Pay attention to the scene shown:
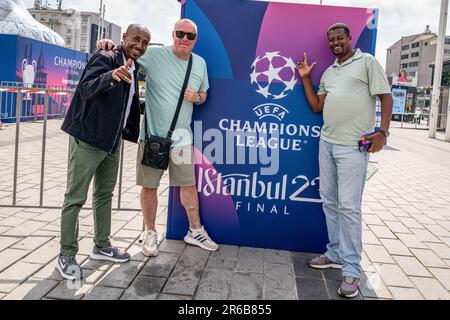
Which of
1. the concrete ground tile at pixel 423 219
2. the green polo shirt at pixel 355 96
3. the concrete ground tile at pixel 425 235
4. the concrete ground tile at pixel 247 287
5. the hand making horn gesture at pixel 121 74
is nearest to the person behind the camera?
the hand making horn gesture at pixel 121 74

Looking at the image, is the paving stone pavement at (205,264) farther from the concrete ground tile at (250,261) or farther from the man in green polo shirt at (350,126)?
the man in green polo shirt at (350,126)

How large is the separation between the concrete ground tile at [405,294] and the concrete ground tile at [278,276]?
75cm

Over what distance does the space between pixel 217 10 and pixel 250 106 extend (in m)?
0.89

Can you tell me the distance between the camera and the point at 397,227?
4992mm

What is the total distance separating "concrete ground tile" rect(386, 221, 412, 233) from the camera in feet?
16.0

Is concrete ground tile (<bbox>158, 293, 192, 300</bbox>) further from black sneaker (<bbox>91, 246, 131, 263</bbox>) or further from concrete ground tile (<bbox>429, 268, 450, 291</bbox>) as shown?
concrete ground tile (<bbox>429, 268, 450, 291</bbox>)

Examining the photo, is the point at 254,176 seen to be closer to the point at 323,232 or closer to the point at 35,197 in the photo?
the point at 323,232

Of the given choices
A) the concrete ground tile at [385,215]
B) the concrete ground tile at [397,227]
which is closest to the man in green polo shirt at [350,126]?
the concrete ground tile at [397,227]

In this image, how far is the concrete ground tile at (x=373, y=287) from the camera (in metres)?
3.18

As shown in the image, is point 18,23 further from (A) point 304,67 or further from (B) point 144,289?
(B) point 144,289

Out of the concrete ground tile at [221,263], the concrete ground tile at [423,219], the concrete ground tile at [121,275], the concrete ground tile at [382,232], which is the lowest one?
the concrete ground tile at [121,275]

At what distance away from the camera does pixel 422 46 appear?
98.2 m

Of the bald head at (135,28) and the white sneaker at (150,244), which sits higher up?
the bald head at (135,28)

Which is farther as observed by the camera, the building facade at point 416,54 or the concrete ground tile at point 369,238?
the building facade at point 416,54
